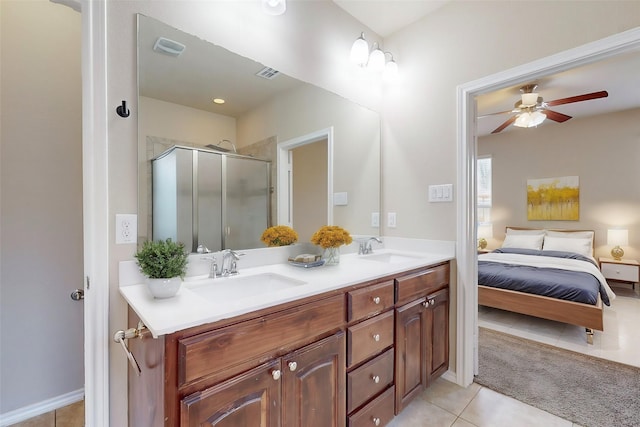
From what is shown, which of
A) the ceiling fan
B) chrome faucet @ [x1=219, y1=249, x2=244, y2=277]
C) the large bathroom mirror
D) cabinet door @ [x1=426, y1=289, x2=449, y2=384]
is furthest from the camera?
the ceiling fan

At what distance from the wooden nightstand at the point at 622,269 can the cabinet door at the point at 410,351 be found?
4040mm

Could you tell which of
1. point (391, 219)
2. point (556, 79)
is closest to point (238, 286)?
point (391, 219)

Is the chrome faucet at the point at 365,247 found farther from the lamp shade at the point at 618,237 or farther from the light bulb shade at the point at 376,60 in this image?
the lamp shade at the point at 618,237

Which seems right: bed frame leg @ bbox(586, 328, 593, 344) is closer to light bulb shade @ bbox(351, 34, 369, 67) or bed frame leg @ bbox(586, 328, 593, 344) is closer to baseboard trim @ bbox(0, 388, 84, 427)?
light bulb shade @ bbox(351, 34, 369, 67)

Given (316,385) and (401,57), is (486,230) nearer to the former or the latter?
(401,57)

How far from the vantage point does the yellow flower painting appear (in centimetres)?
445

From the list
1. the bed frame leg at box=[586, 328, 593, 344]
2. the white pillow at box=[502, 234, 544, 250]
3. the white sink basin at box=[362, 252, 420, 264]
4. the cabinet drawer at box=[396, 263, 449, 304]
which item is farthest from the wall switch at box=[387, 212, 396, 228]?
Result: the white pillow at box=[502, 234, 544, 250]

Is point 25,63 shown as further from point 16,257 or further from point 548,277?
point 548,277

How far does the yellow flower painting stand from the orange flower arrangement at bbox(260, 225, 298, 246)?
4855mm

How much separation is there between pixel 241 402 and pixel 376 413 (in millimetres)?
823

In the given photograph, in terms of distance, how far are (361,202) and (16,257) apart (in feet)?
7.00

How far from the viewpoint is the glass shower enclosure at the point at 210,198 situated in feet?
4.25

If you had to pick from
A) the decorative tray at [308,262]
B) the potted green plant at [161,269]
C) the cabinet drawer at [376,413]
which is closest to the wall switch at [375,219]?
the decorative tray at [308,262]

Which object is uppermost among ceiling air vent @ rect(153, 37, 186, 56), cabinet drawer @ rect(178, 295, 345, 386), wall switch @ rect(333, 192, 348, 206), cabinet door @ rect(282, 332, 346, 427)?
ceiling air vent @ rect(153, 37, 186, 56)
